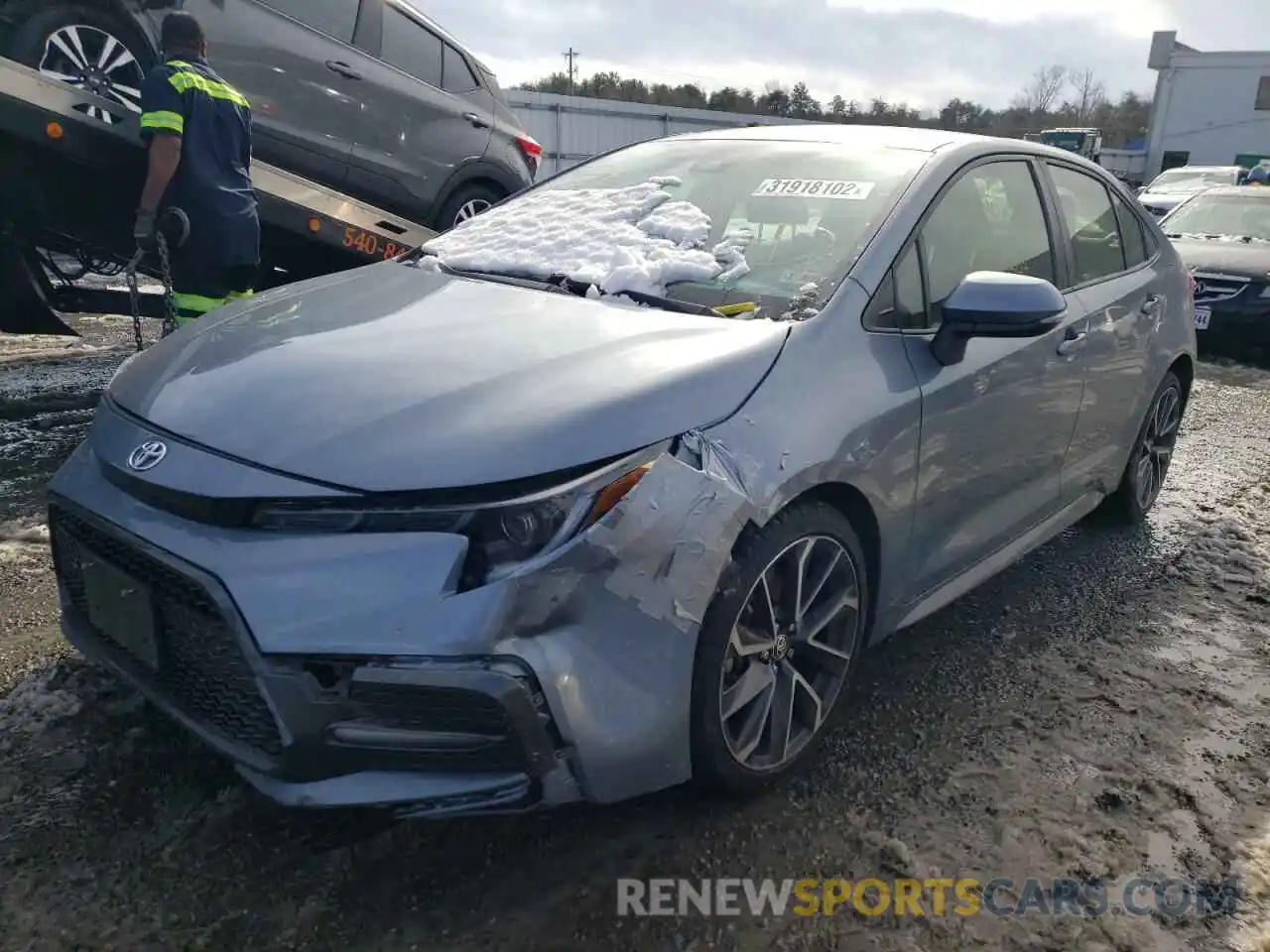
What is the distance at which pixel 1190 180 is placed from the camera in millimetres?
18453

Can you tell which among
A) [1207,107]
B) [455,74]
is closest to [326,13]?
[455,74]

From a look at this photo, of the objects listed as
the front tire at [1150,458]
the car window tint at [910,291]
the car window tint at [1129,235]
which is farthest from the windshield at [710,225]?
the front tire at [1150,458]

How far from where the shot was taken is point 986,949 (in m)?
1.94

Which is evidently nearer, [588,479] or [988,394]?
[588,479]

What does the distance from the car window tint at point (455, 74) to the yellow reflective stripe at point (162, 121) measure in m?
2.73

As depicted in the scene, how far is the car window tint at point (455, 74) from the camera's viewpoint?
22.2 feet

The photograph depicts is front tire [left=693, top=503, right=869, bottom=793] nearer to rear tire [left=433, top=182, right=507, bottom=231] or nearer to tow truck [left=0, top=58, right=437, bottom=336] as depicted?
tow truck [left=0, top=58, right=437, bottom=336]

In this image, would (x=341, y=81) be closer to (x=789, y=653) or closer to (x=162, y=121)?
(x=162, y=121)

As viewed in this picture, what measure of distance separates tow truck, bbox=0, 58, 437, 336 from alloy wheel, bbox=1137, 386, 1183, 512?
3.56m

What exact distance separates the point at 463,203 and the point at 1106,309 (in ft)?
15.4

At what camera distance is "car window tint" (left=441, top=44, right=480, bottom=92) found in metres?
6.78

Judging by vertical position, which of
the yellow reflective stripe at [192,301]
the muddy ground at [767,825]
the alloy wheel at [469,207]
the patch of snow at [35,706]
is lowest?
the muddy ground at [767,825]

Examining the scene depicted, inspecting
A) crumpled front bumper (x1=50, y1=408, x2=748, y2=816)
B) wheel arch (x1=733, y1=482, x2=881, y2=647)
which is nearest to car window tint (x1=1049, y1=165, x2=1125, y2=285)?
wheel arch (x1=733, y1=482, x2=881, y2=647)

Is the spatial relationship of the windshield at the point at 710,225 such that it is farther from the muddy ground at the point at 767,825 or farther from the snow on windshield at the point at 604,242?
the muddy ground at the point at 767,825
